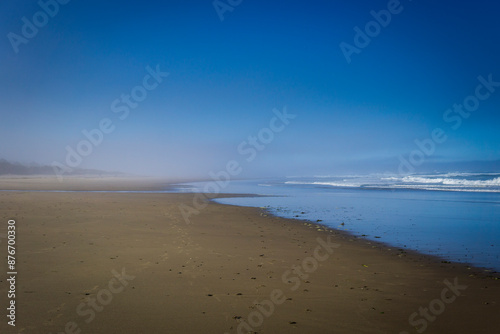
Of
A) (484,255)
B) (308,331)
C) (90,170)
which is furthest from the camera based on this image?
→ (90,170)

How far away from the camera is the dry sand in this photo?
512cm

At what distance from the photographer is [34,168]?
14725cm

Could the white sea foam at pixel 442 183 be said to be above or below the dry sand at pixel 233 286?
above

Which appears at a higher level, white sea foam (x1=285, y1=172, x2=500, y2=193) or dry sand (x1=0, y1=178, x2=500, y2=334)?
white sea foam (x1=285, y1=172, x2=500, y2=193)

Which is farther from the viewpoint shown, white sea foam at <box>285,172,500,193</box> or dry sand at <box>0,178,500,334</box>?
white sea foam at <box>285,172,500,193</box>

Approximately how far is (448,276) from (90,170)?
186 meters

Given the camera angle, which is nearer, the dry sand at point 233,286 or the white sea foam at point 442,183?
the dry sand at point 233,286

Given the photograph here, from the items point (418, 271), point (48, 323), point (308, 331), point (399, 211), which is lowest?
point (48, 323)

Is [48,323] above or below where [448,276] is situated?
below

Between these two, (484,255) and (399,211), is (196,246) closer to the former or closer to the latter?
(484,255)

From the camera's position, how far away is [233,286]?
21.9 ft

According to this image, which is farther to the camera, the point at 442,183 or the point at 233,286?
the point at 442,183

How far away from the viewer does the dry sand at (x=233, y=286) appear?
16.8 ft

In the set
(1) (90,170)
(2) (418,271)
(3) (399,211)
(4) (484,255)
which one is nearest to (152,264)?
(2) (418,271)
